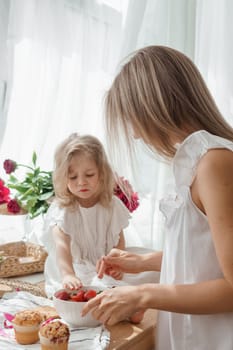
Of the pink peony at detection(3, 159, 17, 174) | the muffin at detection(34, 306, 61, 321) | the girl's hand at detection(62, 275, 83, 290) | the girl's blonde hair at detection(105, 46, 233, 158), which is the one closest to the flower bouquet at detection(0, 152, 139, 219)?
the pink peony at detection(3, 159, 17, 174)

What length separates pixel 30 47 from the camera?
176 centimetres

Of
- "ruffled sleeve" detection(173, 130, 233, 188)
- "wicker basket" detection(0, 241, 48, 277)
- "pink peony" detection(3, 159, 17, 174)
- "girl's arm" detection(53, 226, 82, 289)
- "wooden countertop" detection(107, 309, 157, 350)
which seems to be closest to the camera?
"ruffled sleeve" detection(173, 130, 233, 188)

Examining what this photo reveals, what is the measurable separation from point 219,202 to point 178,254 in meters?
0.19

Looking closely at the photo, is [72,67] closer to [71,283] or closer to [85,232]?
[85,232]

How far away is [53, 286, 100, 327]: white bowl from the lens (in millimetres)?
1001

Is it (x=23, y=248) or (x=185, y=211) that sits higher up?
(x=185, y=211)

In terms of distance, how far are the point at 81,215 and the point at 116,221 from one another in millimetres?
117

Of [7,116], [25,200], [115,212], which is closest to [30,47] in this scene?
[7,116]

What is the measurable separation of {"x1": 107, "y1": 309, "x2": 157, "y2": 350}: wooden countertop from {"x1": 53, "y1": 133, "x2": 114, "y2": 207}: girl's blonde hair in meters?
0.47

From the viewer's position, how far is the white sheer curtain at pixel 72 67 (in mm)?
1733

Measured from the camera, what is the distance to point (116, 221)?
149 cm

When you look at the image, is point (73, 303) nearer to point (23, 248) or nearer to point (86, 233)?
point (86, 233)

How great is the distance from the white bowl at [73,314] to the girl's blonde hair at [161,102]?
14.5 inches

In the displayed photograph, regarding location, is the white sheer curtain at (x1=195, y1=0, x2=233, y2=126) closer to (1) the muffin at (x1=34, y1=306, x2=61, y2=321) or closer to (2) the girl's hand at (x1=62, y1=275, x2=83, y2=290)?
(2) the girl's hand at (x1=62, y1=275, x2=83, y2=290)
